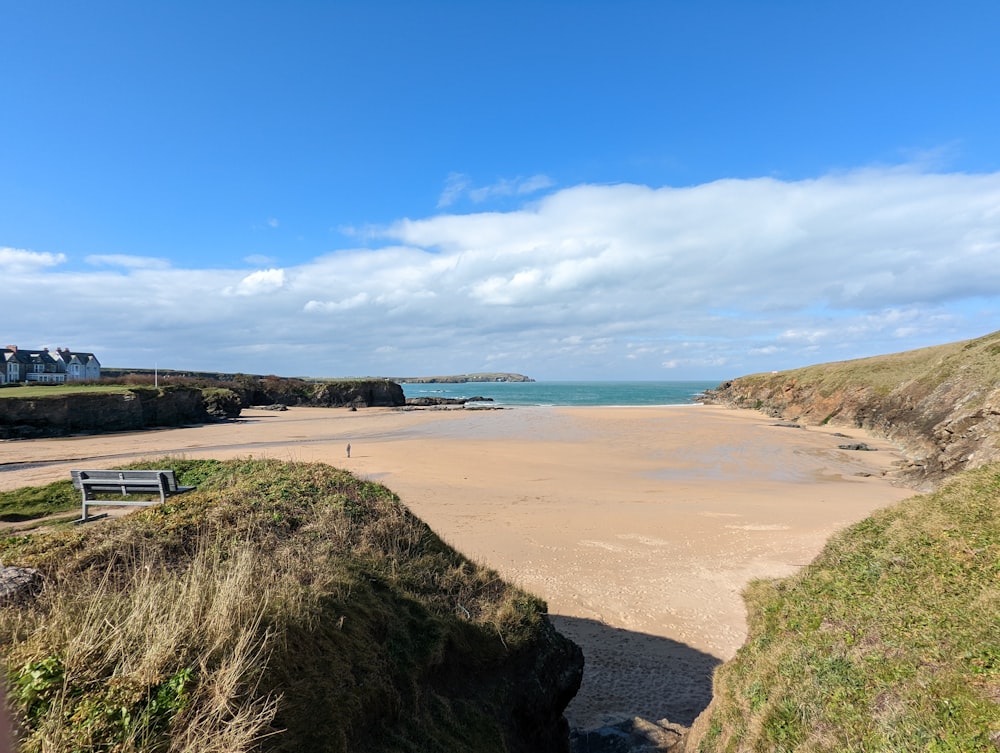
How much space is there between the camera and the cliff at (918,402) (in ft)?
74.9

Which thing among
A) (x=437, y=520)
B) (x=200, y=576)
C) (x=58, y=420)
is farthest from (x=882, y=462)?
(x=58, y=420)

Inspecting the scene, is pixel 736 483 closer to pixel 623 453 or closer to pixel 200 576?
pixel 623 453

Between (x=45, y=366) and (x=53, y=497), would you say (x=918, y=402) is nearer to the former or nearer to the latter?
(x=53, y=497)

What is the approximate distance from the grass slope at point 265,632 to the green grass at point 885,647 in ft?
10.2

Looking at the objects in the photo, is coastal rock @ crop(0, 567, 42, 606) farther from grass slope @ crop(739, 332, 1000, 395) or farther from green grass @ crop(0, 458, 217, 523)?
grass slope @ crop(739, 332, 1000, 395)

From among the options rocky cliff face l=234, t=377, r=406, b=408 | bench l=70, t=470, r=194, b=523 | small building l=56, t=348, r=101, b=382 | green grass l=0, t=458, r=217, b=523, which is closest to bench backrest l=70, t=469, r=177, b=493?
bench l=70, t=470, r=194, b=523

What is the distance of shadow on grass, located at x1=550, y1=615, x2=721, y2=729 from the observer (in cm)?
888

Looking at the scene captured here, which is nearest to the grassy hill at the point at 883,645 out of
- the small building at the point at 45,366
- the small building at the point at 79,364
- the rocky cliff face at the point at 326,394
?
the rocky cliff face at the point at 326,394

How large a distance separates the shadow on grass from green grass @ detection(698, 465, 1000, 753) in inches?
76.0

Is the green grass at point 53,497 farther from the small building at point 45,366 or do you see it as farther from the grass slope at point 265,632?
the small building at point 45,366

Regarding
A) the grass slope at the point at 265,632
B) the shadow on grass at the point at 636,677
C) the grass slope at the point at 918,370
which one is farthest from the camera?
the grass slope at the point at 918,370

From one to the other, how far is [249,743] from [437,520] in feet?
49.2

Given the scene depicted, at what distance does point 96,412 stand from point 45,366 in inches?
2425

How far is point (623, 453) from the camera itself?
3538cm
